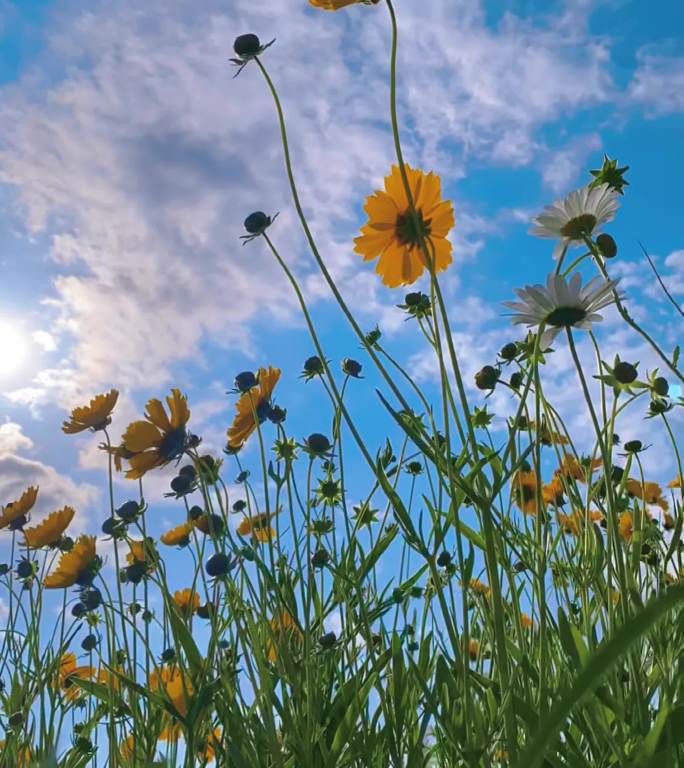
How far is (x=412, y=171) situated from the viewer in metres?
0.95

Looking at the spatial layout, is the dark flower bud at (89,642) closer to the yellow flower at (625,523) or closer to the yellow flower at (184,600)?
the yellow flower at (184,600)

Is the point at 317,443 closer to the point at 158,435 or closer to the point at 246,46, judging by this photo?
the point at 158,435

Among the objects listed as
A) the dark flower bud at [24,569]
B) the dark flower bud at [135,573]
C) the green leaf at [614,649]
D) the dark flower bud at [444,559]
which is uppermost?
the dark flower bud at [24,569]

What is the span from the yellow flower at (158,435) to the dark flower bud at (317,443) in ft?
1.09

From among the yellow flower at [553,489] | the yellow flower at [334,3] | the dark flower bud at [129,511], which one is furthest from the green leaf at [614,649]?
the yellow flower at [553,489]

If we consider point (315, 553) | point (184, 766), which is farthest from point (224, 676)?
point (315, 553)

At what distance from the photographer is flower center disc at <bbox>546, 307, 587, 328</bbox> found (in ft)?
2.46

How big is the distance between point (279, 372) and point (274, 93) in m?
0.57

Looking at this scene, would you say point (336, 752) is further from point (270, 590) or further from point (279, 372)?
point (279, 372)

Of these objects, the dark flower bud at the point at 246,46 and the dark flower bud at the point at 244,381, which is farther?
the dark flower bud at the point at 244,381

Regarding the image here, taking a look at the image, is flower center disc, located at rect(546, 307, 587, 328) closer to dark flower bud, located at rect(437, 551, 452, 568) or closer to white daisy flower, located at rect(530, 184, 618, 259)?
white daisy flower, located at rect(530, 184, 618, 259)

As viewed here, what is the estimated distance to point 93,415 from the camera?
1.47m

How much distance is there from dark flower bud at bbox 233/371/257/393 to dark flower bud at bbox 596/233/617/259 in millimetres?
588

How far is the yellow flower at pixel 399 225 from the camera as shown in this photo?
957mm
